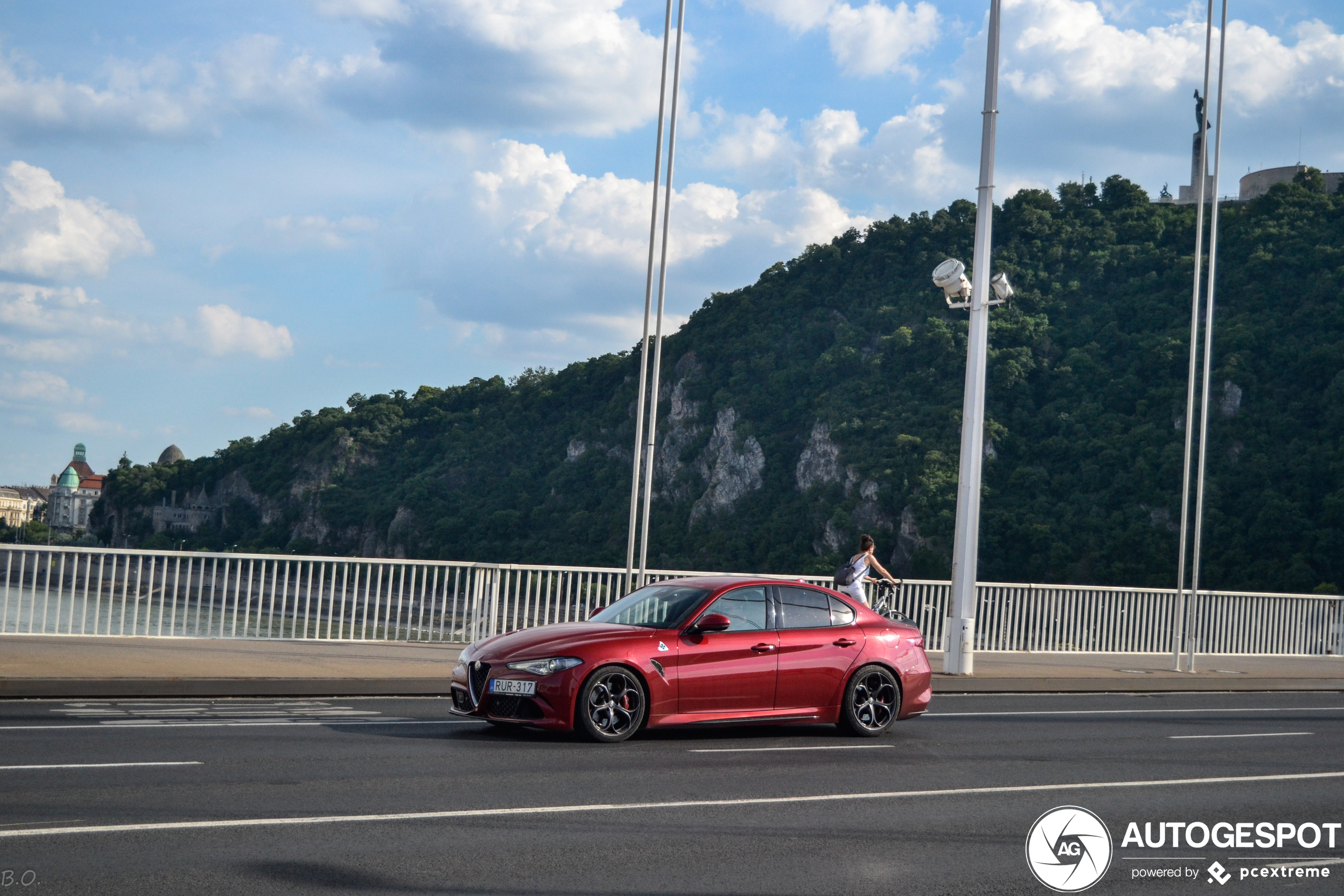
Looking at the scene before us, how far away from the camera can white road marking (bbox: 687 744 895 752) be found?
1032 cm

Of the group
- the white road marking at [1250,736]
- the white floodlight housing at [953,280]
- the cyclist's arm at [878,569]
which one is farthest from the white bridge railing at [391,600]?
the white floodlight housing at [953,280]

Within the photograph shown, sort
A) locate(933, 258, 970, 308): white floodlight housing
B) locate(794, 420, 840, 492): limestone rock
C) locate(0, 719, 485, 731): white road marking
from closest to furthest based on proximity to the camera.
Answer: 1. locate(0, 719, 485, 731): white road marking
2. locate(933, 258, 970, 308): white floodlight housing
3. locate(794, 420, 840, 492): limestone rock

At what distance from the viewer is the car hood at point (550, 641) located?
33.6 feet

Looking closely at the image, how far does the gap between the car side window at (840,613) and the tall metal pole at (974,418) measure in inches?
199

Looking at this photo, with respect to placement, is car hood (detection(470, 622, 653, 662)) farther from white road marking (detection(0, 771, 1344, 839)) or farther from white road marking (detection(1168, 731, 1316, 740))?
white road marking (detection(1168, 731, 1316, 740))

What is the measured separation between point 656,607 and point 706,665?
78 cm

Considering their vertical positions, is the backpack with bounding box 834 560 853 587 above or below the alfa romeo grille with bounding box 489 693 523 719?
above

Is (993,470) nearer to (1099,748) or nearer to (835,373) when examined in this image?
(835,373)

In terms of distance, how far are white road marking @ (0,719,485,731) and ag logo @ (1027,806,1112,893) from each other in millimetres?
5357

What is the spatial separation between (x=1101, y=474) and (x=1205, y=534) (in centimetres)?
815

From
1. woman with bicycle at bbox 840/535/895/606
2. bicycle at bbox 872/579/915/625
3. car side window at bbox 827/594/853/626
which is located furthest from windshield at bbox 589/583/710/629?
woman with bicycle at bbox 840/535/895/606

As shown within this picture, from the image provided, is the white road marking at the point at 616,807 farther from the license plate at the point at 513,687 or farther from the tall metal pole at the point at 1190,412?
the tall metal pole at the point at 1190,412

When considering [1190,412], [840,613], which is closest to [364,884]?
[840,613]

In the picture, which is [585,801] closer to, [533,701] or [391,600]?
[533,701]
